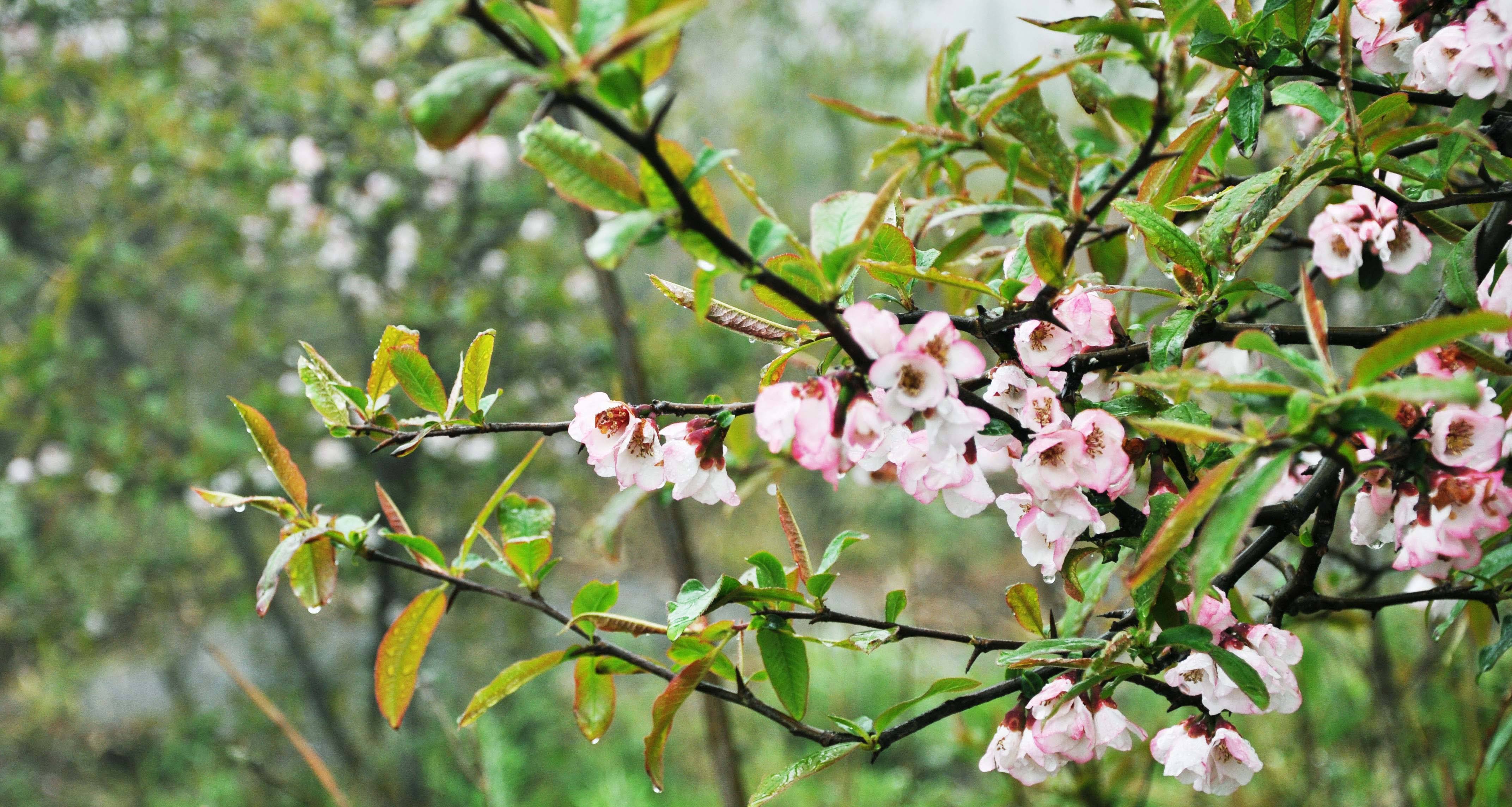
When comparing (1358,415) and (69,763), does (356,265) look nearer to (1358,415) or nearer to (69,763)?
(69,763)

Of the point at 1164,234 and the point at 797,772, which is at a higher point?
the point at 1164,234

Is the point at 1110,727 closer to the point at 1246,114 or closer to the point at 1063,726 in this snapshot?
the point at 1063,726

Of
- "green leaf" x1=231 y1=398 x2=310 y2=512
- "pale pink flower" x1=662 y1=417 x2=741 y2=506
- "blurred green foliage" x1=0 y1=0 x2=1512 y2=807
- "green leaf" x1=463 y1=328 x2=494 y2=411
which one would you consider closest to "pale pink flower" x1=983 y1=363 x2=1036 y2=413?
"pale pink flower" x1=662 y1=417 x2=741 y2=506

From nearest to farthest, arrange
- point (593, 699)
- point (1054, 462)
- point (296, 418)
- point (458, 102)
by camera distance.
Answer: point (458, 102), point (1054, 462), point (593, 699), point (296, 418)

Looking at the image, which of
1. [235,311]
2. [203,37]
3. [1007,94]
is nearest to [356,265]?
[235,311]

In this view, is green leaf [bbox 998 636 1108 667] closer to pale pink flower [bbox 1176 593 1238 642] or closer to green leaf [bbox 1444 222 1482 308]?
pale pink flower [bbox 1176 593 1238 642]

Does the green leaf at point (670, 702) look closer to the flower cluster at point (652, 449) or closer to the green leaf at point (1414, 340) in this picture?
the flower cluster at point (652, 449)

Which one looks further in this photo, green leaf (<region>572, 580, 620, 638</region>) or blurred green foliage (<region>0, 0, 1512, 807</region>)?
blurred green foliage (<region>0, 0, 1512, 807</region>)

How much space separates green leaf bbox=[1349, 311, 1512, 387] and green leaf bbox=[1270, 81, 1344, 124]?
0.54ft

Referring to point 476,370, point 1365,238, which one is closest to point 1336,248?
point 1365,238

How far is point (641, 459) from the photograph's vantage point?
1.35 ft

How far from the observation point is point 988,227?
400mm

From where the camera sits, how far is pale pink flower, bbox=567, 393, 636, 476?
0.41 meters

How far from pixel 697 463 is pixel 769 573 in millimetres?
66
